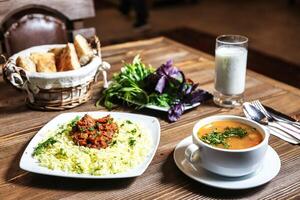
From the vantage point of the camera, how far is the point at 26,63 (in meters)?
1.16

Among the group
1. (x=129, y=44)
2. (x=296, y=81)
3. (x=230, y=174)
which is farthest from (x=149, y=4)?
(x=230, y=174)

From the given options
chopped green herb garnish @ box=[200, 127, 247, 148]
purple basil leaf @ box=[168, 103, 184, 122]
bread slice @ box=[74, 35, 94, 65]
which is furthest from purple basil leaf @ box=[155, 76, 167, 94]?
chopped green herb garnish @ box=[200, 127, 247, 148]

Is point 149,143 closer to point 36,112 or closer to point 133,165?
point 133,165

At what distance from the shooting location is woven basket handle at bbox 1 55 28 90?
1112mm

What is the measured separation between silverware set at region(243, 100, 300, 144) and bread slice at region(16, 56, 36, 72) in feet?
2.09

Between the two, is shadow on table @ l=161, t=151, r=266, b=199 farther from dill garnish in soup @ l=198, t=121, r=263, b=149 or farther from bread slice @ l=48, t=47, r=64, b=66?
bread slice @ l=48, t=47, r=64, b=66

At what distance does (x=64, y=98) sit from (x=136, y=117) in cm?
24

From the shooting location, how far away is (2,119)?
1.15m

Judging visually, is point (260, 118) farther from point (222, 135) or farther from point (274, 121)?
point (222, 135)

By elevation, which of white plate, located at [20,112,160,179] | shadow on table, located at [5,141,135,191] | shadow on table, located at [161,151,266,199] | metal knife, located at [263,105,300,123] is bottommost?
shadow on table, located at [161,151,266,199]

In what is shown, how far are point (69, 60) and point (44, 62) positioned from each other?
77mm

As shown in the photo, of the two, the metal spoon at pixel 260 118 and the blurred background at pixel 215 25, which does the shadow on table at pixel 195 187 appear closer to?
the metal spoon at pixel 260 118

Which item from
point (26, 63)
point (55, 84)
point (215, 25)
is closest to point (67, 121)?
point (55, 84)

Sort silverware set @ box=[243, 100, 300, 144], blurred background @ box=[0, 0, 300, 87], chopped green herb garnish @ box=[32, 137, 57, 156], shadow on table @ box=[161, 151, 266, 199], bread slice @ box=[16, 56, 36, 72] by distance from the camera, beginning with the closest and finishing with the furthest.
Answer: shadow on table @ box=[161, 151, 266, 199], chopped green herb garnish @ box=[32, 137, 57, 156], silverware set @ box=[243, 100, 300, 144], bread slice @ box=[16, 56, 36, 72], blurred background @ box=[0, 0, 300, 87]
